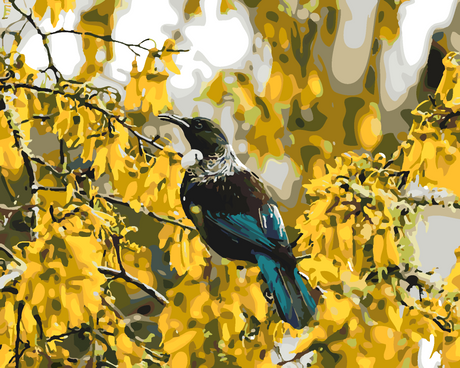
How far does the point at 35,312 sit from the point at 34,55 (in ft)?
2.27

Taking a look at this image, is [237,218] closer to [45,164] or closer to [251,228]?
[251,228]

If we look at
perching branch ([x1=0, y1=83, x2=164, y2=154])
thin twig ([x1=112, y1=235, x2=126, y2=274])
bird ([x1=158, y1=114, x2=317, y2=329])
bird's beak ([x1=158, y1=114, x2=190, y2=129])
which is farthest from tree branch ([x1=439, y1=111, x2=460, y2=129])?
thin twig ([x1=112, y1=235, x2=126, y2=274])

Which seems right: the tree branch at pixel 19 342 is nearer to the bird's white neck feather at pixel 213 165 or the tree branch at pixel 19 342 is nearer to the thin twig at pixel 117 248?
the thin twig at pixel 117 248

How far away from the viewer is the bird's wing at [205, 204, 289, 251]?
3.16 feet

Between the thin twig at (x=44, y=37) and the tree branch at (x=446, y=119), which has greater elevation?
the thin twig at (x=44, y=37)

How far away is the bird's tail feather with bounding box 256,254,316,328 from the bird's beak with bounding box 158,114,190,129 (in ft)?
1.43

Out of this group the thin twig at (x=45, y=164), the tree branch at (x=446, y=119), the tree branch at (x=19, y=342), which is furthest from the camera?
the thin twig at (x=45, y=164)

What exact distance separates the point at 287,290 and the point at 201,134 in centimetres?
51

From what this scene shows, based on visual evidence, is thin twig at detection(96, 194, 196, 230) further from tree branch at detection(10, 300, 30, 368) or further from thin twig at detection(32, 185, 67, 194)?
tree branch at detection(10, 300, 30, 368)

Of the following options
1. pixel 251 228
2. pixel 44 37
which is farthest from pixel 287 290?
pixel 44 37

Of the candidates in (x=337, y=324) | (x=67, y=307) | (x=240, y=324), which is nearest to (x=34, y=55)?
(x=67, y=307)

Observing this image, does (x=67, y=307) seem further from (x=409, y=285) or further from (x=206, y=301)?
(x=409, y=285)

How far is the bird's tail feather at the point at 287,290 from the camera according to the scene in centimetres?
97

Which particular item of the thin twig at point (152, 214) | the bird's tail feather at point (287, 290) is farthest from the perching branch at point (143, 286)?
the bird's tail feather at point (287, 290)
